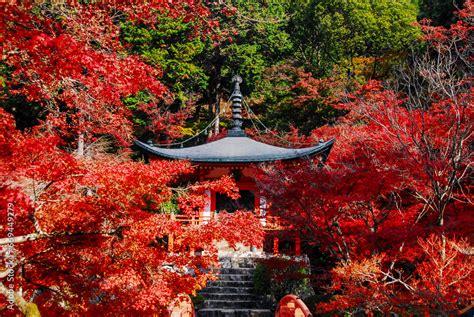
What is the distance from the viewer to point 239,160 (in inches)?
553

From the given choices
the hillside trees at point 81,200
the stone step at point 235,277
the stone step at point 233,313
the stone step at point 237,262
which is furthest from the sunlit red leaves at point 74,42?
the stone step at point 237,262

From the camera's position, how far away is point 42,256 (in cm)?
572

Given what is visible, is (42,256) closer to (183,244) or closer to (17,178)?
(17,178)

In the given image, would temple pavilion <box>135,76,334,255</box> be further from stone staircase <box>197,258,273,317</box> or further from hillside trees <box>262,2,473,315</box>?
hillside trees <box>262,2,473,315</box>

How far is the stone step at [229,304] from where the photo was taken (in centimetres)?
1089

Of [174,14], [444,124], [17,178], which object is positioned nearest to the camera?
[174,14]

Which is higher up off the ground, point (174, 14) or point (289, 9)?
point (289, 9)

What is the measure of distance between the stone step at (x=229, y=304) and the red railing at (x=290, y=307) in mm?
1662

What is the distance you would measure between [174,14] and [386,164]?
575cm

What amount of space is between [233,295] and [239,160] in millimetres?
4532

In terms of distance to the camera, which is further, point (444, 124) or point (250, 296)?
point (250, 296)

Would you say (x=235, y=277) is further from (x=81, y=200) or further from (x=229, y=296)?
(x=81, y=200)

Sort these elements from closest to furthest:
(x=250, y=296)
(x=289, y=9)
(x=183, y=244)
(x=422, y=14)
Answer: (x=183, y=244)
(x=250, y=296)
(x=422, y=14)
(x=289, y=9)

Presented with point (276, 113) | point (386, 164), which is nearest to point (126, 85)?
point (386, 164)
